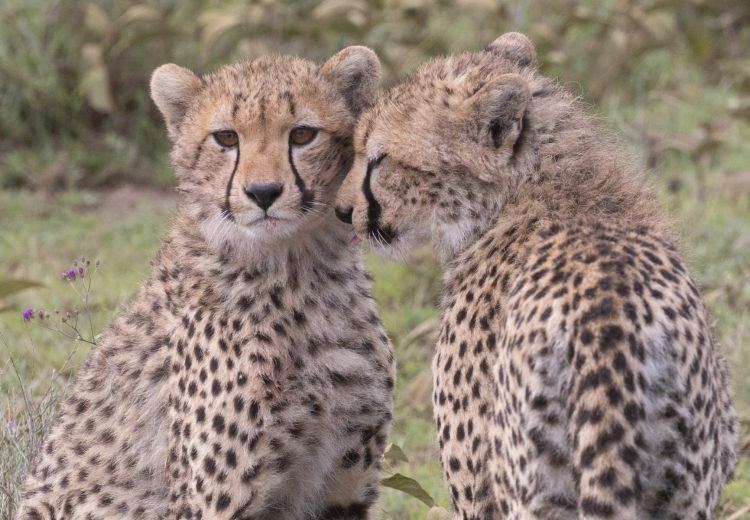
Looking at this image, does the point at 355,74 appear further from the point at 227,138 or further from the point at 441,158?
the point at 441,158

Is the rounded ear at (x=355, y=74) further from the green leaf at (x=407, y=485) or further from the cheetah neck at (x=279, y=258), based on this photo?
the green leaf at (x=407, y=485)

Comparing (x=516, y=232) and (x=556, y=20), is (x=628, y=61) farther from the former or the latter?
(x=516, y=232)

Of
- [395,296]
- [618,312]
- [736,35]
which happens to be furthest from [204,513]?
[736,35]

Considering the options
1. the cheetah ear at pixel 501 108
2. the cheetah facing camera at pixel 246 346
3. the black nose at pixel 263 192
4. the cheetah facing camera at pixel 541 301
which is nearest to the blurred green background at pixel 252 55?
Result: the cheetah facing camera at pixel 246 346

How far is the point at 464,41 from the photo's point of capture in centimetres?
740

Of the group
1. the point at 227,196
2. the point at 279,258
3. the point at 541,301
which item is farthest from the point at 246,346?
the point at 541,301

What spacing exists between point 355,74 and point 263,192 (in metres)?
0.48

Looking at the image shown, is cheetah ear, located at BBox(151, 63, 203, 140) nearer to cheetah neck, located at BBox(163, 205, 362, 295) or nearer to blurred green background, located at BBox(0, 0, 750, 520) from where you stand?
cheetah neck, located at BBox(163, 205, 362, 295)

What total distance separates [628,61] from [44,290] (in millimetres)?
3452

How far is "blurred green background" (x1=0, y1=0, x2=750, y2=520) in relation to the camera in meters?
6.20

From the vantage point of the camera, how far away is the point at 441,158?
8.98ft

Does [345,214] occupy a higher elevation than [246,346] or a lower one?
higher

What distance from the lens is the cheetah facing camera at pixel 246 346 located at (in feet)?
10.1

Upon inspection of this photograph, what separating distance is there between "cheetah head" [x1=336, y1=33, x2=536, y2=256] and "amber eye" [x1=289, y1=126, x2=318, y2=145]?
8.0 inches
